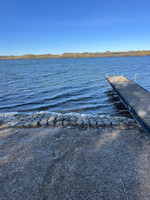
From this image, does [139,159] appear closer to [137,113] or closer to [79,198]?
[79,198]

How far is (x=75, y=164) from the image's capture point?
15.8 feet

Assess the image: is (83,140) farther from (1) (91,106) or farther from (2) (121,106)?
(2) (121,106)

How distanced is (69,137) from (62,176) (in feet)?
7.65

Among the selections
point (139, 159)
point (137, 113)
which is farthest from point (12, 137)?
point (137, 113)

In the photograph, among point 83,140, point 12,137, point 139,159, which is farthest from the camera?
point 12,137

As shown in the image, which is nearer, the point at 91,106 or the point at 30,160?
the point at 30,160

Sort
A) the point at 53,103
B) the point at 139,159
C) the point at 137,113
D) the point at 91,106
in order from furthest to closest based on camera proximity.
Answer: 1. the point at 53,103
2. the point at 91,106
3. the point at 137,113
4. the point at 139,159

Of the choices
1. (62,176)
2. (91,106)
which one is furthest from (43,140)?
(91,106)

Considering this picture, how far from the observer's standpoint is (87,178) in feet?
13.9

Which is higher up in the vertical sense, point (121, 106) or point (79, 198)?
point (79, 198)

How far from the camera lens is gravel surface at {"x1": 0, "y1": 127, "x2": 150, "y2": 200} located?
12.5 ft

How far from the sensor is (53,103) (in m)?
14.0

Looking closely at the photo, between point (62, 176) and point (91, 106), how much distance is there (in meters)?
8.82

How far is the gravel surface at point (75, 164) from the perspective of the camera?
3.82 m
